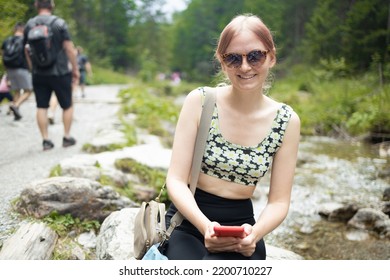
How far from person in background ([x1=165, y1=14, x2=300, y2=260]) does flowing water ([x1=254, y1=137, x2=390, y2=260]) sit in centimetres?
192

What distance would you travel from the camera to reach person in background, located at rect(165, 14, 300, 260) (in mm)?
1985

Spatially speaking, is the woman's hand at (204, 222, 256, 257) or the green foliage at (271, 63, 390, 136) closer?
the woman's hand at (204, 222, 256, 257)

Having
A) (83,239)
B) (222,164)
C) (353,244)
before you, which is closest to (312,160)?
(353,244)

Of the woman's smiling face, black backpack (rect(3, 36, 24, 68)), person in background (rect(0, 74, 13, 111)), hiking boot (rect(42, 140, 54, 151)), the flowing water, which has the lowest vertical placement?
the flowing water

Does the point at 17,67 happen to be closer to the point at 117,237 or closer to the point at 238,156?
the point at 117,237

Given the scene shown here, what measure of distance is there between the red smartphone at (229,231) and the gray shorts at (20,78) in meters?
3.65

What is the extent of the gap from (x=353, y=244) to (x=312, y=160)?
135 inches

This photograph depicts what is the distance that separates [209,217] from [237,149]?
36 centimetres

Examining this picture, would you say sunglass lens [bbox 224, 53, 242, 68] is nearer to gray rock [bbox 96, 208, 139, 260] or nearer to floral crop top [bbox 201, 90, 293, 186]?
floral crop top [bbox 201, 90, 293, 186]

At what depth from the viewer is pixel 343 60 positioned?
10484 millimetres

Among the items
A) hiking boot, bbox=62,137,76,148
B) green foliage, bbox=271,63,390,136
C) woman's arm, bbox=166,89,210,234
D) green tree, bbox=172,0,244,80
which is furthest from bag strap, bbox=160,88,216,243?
green tree, bbox=172,0,244,80

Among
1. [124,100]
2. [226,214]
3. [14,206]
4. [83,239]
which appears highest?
[226,214]
